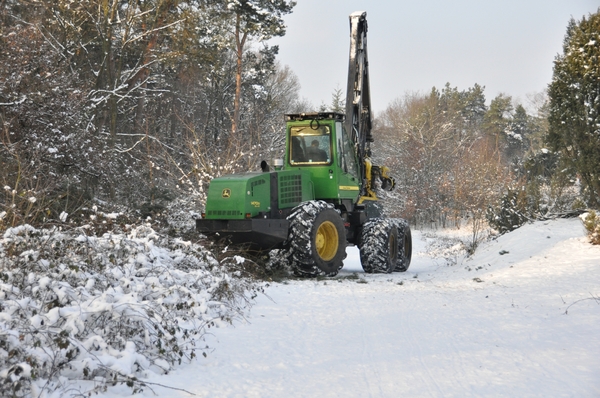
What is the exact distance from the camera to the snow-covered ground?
4.32 meters

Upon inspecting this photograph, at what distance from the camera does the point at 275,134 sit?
2717cm

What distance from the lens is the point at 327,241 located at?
37.3 feet

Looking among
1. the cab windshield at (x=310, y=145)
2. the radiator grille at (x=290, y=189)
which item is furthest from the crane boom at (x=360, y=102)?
the radiator grille at (x=290, y=189)

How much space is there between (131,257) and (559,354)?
14.2 ft

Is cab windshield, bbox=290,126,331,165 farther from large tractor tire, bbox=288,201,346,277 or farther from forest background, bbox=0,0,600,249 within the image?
forest background, bbox=0,0,600,249

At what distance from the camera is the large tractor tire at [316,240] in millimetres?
10258

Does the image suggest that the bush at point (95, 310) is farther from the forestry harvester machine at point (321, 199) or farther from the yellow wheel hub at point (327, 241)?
the yellow wheel hub at point (327, 241)

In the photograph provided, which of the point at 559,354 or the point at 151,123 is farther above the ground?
the point at 151,123

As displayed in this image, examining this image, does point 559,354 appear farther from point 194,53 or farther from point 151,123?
point 151,123

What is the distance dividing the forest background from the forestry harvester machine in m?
2.63

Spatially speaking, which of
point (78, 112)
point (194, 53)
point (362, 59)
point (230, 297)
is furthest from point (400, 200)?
point (230, 297)

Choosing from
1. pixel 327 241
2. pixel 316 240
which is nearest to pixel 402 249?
pixel 327 241

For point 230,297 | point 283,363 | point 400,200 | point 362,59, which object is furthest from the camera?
point 400,200

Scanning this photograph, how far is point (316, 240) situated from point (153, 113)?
72.7ft
